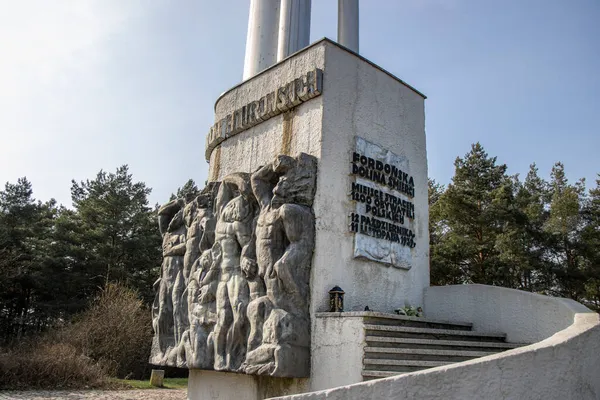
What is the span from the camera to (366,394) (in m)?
3.00

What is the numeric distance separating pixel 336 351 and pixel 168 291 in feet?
14.2

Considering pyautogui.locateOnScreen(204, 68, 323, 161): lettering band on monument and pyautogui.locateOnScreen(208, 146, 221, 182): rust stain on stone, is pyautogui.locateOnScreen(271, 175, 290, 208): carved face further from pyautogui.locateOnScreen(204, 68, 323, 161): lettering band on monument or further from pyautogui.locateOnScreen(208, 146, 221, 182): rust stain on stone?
pyautogui.locateOnScreen(208, 146, 221, 182): rust stain on stone

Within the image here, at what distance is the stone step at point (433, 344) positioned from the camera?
19.1 ft

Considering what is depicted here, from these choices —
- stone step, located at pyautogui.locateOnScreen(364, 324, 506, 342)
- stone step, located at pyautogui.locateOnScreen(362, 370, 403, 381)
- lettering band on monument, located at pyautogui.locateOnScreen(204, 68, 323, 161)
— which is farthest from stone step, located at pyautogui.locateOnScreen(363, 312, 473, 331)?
lettering band on monument, located at pyautogui.locateOnScreen(204, 68, 323, 161)

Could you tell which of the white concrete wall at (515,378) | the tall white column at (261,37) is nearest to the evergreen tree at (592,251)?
the tall white column at (261,37)

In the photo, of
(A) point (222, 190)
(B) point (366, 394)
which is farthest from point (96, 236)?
(B) point (366, 394)

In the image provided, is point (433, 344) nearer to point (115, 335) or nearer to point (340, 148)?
point (340, 148)

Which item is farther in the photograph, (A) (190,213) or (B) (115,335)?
(B) (115,335)

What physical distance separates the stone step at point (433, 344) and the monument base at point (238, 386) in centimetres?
127

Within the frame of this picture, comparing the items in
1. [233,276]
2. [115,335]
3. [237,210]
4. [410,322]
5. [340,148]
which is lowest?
[115,335]

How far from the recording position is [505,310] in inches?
284

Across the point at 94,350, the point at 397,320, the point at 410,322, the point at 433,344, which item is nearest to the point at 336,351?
the point at 397,320

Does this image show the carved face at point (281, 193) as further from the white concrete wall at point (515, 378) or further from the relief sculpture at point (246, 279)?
the white concrete wall at point (515, 378)

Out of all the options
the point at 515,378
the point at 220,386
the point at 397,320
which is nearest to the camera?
the point at 515,378
